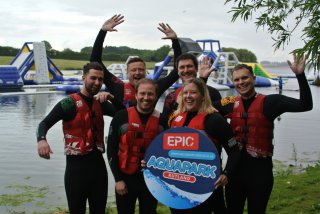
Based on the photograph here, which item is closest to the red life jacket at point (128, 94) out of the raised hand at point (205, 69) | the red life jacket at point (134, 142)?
the raised hand at point (205, 69)

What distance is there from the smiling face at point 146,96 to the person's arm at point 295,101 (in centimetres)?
97

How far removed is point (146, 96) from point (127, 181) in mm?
729

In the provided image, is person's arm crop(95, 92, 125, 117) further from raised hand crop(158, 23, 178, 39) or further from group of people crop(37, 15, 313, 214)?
raised hand crop(158, 23, 178, 39)

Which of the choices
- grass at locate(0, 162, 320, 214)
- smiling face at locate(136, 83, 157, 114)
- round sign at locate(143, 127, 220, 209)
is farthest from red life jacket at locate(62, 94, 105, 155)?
grass at locate(0, 162, 320, 214)

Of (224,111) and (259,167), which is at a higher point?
(224,111)

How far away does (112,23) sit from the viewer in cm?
435

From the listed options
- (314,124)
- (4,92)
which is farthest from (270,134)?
(4,92)

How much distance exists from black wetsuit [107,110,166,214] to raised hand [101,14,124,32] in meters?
1.32

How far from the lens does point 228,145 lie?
309 centimetres

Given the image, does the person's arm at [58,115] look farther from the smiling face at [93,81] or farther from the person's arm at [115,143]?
the person's arm at [115,143]

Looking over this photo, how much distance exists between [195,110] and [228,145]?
0.38 metres

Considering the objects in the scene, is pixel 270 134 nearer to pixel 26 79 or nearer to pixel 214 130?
pixel 214 130

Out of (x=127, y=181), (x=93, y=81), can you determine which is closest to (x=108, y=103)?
(x=93, y=81)

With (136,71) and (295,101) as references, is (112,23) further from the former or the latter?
(295,101)
